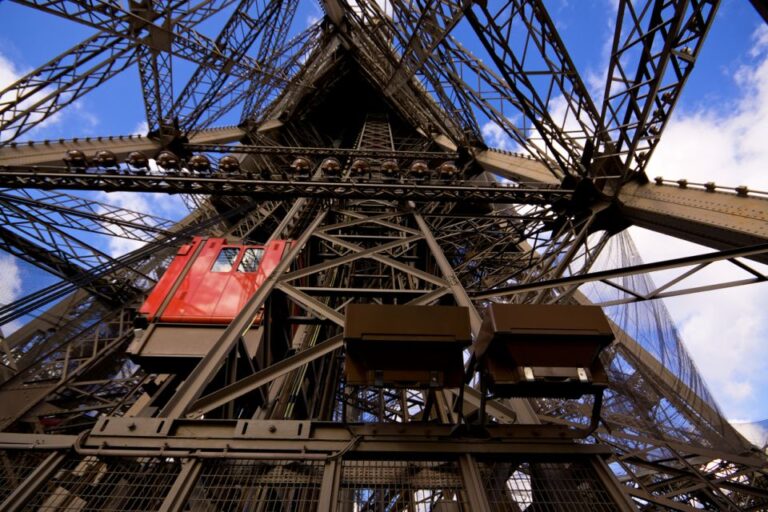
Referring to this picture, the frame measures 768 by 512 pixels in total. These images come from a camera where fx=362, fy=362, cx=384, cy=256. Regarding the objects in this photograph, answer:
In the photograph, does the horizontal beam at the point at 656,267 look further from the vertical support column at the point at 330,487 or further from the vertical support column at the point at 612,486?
the vertical support column at the point at 330,487

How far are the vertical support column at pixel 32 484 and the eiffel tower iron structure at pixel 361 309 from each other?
2 centimetres

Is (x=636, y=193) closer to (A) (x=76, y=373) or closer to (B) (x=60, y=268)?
(A) (x=76, y=373)

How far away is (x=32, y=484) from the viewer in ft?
8.61

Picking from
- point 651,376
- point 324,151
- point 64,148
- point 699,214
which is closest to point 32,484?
point 699,214

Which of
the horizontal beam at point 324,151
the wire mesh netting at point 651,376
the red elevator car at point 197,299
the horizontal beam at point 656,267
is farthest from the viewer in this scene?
the horizontal beam at point 324,151

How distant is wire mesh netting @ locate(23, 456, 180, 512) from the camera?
2.69 meters

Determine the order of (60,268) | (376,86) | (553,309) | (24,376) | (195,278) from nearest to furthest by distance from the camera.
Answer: (553,309)
(195,278)
(24,376)
(60,268)
(376,86)

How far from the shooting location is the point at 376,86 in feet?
78.0

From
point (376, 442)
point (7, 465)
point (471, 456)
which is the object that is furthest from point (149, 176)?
point (471, 456)

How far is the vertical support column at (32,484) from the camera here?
99.0 inches

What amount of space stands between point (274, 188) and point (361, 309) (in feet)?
19.9

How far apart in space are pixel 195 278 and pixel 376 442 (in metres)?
4.53

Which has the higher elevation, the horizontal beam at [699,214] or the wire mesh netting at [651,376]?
the wire mesh netting at [651,376]

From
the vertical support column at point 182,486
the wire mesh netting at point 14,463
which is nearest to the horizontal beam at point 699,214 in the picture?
the vertical support column at point 182,486
